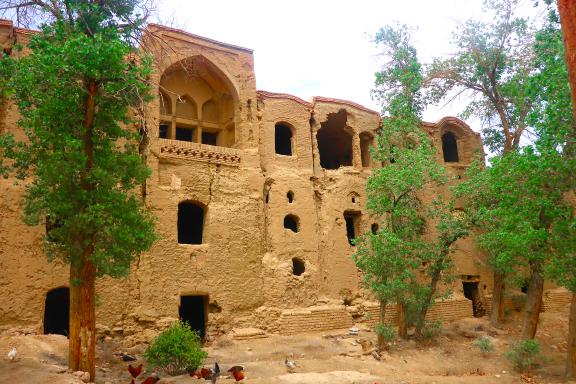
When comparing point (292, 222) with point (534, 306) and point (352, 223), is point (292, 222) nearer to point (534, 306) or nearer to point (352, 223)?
point (352, 223)

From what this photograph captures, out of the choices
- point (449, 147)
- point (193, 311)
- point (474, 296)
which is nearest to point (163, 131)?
point (193, 311)

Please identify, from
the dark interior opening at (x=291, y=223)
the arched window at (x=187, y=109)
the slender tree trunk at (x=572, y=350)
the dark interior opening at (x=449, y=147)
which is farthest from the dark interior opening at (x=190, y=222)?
the dark interior opening at (x=449, y=147)

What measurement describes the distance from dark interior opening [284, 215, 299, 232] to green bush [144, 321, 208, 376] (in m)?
8.15

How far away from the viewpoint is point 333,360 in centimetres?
1348

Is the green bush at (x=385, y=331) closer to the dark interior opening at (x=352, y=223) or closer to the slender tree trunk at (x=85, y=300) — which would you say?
the dark interior opening at (x=352, y=223)

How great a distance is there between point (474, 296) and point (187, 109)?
52.4ft

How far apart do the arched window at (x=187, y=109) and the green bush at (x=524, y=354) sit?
1414 centimetres

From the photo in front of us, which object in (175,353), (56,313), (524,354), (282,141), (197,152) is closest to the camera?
(175,353)

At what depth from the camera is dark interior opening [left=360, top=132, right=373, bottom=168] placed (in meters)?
22.1

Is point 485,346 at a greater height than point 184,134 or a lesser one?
lesser

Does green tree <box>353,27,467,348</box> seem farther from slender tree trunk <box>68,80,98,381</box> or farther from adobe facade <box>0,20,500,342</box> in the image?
slender tree trunk <box>68,80,98,381</box>

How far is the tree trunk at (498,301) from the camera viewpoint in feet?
63.6

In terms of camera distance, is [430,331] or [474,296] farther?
[474,296]

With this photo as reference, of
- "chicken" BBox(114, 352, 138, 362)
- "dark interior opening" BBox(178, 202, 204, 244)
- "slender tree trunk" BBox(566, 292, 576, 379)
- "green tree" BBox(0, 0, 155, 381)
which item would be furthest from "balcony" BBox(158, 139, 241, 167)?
"slender tree trunk" BBox(566, 292, 576, 379)
